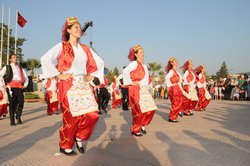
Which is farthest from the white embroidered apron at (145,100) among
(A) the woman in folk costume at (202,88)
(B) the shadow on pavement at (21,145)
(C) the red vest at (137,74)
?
A: (A) the woman in folk costume at (202,88)

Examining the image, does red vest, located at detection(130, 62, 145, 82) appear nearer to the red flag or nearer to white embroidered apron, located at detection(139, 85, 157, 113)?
white embroidered apron, located at detection(139, 85, 157, 113)

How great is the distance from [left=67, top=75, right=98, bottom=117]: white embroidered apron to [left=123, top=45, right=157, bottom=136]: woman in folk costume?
2009 millimetres

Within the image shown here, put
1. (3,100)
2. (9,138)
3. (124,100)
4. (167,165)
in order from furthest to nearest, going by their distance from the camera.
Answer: (124,100), (3,100), (9,138), (167,165)

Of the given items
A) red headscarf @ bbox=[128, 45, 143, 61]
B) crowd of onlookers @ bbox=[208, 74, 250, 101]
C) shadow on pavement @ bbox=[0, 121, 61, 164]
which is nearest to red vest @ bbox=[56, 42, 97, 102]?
shadow on pavement @ bbox=[0, 121, 61, 164]

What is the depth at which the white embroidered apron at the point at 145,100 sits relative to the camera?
6.10 m

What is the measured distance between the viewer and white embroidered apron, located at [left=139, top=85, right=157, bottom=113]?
240 inches

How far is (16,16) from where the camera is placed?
2861cm

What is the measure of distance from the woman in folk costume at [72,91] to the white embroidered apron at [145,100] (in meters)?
1.98

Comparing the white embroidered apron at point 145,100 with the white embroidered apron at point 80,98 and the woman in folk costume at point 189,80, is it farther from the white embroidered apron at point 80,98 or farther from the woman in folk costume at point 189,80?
the woman in folk costume at point 189,80

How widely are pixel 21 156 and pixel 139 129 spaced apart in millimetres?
2610

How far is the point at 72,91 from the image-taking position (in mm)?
4152

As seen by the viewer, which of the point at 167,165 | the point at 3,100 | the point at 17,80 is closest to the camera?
the point at 167,165

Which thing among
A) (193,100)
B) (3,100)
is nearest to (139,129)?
(193,100)

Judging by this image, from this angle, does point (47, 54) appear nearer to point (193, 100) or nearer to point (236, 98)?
point (193, 100)
